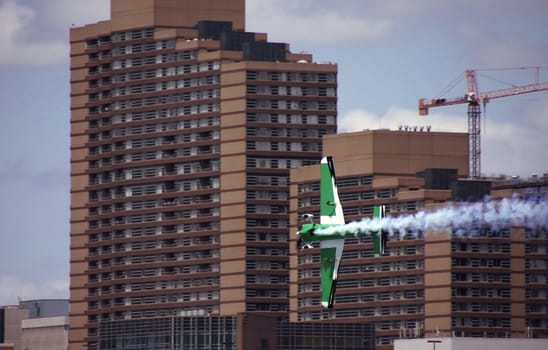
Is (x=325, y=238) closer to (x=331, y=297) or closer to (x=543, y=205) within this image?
(x=331, y=297)

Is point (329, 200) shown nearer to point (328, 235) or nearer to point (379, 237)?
point (328, 235)

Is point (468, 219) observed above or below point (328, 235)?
above

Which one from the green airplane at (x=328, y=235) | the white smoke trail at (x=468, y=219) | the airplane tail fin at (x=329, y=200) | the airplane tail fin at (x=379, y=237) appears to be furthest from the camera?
the airplane tail fin at (x=329, y=200)

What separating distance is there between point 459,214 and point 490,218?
7770 millimetres

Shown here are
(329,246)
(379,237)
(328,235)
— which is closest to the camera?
(379,237)

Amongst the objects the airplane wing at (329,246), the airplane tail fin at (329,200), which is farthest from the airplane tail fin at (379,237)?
the airplane wing at (329,246)

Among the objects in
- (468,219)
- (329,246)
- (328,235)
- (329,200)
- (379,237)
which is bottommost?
(329,246)

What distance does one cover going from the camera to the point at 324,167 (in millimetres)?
152375

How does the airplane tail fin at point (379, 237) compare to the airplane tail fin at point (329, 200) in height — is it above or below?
below

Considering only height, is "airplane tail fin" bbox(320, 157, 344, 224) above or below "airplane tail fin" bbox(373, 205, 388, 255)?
above

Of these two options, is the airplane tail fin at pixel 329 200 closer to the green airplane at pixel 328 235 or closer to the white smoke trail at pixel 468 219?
the green airplane at pixel 328 235

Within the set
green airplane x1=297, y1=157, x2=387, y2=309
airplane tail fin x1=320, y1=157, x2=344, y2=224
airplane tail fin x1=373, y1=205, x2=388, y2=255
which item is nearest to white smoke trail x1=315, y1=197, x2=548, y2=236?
green airplane x1=297, y1=157, x2=387, y2=309

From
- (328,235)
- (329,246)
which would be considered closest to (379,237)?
(328,235)

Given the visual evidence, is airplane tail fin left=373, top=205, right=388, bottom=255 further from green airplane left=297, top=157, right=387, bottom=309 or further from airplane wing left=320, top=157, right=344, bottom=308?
airplane wing left=320, top=157, right=344, bottom=308
